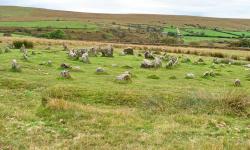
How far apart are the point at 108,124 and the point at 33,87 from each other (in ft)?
24.8

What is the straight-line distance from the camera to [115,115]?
16.0 metres

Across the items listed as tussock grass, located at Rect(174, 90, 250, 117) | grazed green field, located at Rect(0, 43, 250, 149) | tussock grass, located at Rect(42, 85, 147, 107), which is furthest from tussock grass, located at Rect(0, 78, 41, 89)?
tussock grass, located at Rect(174, 90, 250, 117)

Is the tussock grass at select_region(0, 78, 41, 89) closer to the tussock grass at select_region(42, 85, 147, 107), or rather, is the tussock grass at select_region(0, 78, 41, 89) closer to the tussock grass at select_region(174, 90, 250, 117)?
the tussock grass at select_region(42, 85, 147, 107)

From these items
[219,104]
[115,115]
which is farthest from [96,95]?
[219,104]

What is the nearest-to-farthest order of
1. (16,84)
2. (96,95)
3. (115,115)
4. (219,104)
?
(115,115) → (219,104) → (96,95) → (16,84)

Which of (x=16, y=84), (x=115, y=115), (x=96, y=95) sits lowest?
(x=16, y=84)

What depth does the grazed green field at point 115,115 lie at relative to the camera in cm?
1330

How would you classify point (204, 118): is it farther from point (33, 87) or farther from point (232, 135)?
point (33, 87)

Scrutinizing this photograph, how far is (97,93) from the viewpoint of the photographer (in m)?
19.8

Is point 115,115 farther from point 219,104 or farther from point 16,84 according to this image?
point 16,84

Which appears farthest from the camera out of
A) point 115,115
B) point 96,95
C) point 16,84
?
point 16,84

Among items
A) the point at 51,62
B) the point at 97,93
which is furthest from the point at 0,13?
the point at 97,93

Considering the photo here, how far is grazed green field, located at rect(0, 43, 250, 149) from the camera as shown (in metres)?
13.3

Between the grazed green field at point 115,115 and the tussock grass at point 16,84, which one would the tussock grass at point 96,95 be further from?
the tussock grass at point 16,84
